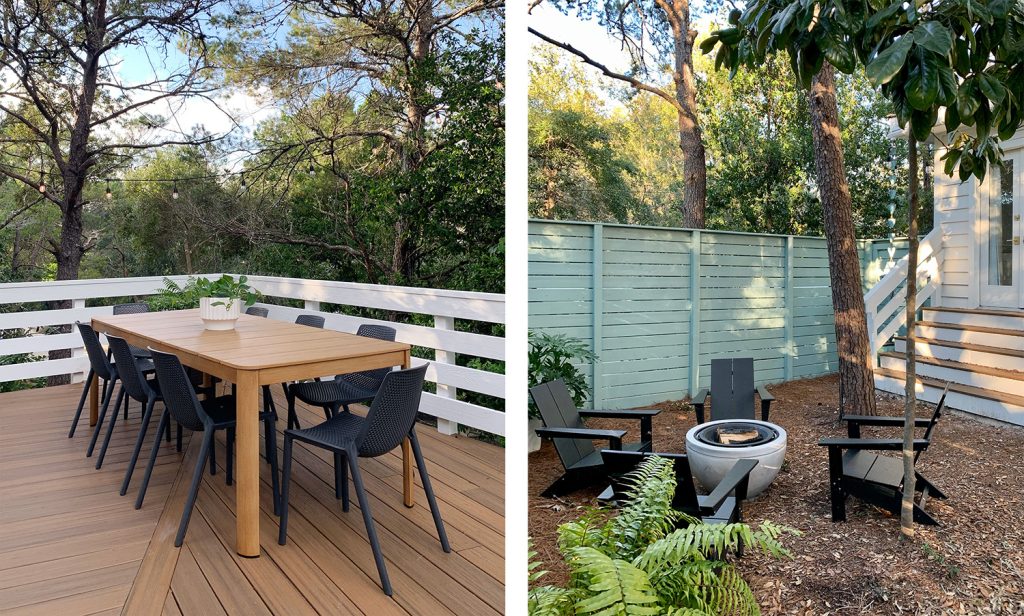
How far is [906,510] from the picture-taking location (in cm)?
261

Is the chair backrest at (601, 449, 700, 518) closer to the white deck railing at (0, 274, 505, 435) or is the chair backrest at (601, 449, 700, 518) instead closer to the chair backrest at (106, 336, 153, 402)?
the white deck railing at (0, 274, 505, 435)

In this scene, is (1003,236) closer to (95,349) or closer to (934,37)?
(934,37)

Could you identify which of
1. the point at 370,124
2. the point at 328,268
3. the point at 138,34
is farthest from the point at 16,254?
the point at 370,124

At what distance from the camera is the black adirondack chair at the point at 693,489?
7.97 feet

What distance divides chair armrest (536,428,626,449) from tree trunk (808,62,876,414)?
192 cm

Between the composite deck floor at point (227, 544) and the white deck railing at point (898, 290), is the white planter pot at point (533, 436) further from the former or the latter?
the white deck railing at point (898, 290)

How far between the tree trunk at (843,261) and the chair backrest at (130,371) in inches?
148

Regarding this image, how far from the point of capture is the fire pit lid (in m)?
3.13

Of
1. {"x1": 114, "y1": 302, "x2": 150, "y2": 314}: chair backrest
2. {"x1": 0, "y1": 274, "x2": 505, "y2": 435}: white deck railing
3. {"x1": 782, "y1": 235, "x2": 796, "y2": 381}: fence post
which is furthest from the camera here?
{"x1": 782, "y1": 235, "x2": 796, "y2": 381}: fence post

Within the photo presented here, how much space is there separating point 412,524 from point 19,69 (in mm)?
5479

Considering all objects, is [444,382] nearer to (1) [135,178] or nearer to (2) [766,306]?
(2) [766,306]

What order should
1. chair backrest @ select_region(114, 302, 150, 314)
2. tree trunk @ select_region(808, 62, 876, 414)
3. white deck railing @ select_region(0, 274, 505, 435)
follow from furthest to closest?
chair backrest @ select_region(114, 302, 150, 314) < tree trunk @ select_region(808, 62, 876, 414) < white deck railing @ select_region(0, 274, 505, 435)

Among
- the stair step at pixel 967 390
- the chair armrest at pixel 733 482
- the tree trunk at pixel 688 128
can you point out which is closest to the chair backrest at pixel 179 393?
the chair armrest at pixel 733 482

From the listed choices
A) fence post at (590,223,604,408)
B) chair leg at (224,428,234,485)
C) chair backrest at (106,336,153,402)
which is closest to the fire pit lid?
fence post at (590,223,604,408)
